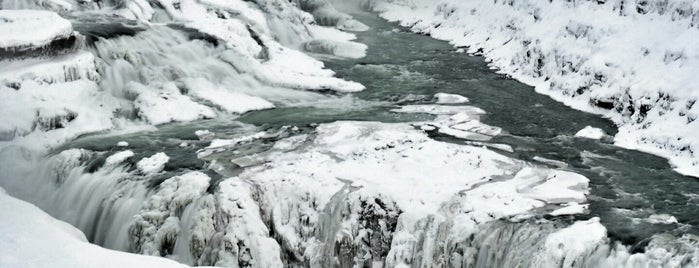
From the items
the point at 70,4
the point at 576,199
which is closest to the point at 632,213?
the point at 576,199

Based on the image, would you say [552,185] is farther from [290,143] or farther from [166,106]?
[166,106]

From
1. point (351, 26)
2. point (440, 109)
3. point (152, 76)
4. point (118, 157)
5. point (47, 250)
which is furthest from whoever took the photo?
point (351, 26)

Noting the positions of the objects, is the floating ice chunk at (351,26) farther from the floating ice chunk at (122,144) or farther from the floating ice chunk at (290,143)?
the floating ice chunk at (122,144)

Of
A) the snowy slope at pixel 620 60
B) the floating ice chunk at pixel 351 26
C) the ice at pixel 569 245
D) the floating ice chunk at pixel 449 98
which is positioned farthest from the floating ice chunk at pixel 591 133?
the floating ice chunk at pixel 351 26

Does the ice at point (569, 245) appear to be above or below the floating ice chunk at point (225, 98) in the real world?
above

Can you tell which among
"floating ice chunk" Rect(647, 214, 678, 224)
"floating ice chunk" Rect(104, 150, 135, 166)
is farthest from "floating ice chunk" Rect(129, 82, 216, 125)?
"floating ice chunk" Rect(647, 214, 678, 224)

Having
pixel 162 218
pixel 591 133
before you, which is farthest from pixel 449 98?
pixel 162 218
